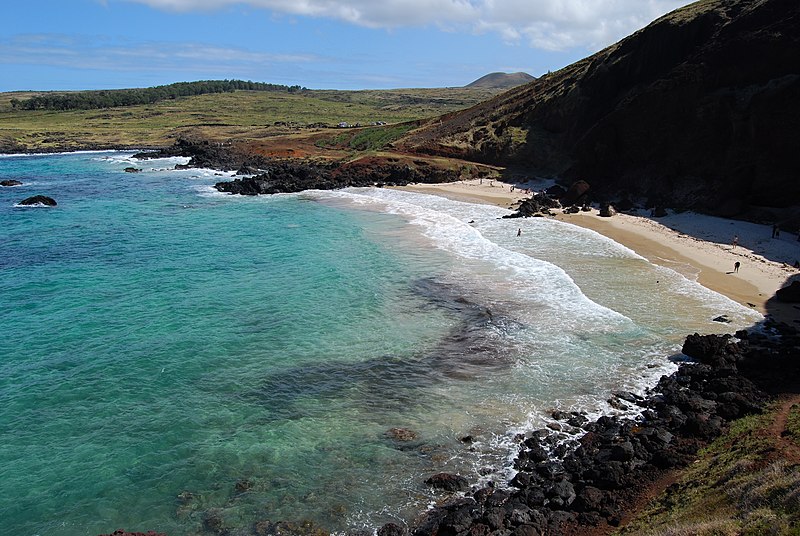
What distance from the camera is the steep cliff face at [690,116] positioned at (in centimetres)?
3794

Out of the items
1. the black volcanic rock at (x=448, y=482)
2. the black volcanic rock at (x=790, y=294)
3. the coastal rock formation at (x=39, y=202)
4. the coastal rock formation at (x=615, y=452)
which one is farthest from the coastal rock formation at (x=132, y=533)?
the coastal rock formation at (x=39, y=202)

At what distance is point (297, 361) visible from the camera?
19.9m

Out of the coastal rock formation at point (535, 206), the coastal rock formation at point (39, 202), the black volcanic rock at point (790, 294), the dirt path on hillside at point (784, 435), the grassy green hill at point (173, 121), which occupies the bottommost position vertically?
the coastal rock formation at point (39, 202)

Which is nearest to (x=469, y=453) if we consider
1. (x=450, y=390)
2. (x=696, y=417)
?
(x=450, y=390)

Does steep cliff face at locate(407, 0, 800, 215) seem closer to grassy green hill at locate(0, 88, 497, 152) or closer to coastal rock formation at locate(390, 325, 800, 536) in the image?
coastal rock formation at locate(390, 325, 800, 536)

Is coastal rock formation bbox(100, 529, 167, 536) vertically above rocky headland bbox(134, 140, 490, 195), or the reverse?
rocky headland bbox(134, 140, 490, 195)

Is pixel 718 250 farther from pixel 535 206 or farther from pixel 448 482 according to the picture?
pixel 448 482

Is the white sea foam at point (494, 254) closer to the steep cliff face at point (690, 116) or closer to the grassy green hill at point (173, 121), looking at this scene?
the steep cliff face at point (690, 116)

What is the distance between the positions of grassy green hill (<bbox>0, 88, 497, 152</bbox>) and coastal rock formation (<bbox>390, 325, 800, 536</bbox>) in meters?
98.7

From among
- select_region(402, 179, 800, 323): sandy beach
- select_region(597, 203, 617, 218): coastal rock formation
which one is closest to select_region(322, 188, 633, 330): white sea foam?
select_region(402, 179, 800, 323): sandy beach

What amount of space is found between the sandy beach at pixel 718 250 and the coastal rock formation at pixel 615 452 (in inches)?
253

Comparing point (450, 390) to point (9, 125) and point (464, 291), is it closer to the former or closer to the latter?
point (464, 291)

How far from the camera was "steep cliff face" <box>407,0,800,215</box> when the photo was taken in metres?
37.9

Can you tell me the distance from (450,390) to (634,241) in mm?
22440
